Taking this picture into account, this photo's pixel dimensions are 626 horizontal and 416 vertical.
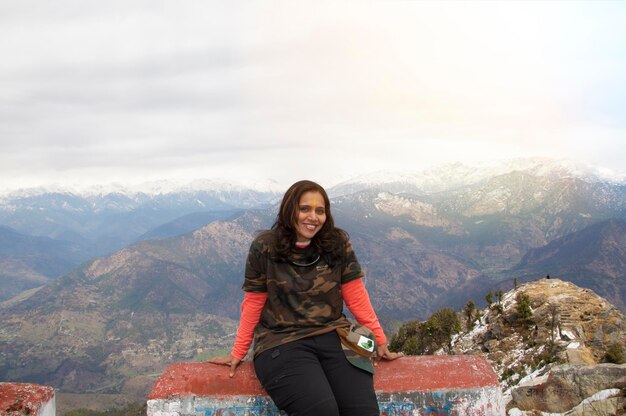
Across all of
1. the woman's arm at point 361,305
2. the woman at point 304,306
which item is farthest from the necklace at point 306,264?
the woman's arm at point 361,305

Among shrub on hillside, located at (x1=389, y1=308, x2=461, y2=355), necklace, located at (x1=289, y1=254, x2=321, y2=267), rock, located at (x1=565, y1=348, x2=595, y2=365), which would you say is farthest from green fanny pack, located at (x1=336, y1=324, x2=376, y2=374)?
shrub on hillside, located at (x1=389, y1=308, x2=461, y2=355)

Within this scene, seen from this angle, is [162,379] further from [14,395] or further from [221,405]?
[14,395]

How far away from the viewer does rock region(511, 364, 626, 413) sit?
9.06 metres

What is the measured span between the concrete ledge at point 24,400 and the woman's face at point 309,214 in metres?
3.92

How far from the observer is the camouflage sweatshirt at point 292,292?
6.16 m

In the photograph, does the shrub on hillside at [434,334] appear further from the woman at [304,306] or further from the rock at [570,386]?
the woman at [304,306]

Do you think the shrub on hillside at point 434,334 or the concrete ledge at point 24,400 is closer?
the concrete ledge at point 24,400

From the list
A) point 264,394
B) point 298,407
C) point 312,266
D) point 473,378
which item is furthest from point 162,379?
point 473,378

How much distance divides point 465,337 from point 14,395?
99.7 ft

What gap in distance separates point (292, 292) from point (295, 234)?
779mm

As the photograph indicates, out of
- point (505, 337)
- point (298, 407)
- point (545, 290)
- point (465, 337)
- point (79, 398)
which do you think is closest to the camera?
point (298, 407)

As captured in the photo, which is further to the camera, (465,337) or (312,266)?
Result: (465,337)

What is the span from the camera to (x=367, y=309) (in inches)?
262

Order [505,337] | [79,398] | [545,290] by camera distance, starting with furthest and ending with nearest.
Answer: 1. [79,398]
2. [545,290]
3. [505,337]
